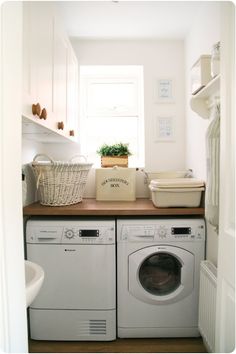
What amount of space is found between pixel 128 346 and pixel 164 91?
85.4 inches

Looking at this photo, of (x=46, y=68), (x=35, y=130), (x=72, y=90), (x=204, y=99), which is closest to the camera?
(x=46, y=68)

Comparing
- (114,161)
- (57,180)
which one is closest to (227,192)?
(57,180)

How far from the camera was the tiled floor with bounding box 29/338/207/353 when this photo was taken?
1.63 meters

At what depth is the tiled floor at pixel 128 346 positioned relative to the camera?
5.36ft

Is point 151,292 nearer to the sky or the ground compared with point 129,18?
nearer to the ground

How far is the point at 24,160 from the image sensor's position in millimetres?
1875

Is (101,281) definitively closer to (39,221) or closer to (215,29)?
(39,221)

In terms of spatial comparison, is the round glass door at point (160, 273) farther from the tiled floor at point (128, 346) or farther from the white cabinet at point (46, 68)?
the white cabinet at point (46, 68)

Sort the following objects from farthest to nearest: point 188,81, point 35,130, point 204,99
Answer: point 188,81, point 204,99, point 35,130

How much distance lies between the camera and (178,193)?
174 centimetres

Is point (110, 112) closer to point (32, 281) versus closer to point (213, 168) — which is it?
point (213, 168)

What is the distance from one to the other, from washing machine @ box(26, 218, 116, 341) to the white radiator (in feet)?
1.92

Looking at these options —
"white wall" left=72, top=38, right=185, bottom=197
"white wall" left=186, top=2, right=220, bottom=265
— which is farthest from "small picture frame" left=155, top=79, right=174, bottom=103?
"white wall" left=186, top=2, right=220, bottom=265

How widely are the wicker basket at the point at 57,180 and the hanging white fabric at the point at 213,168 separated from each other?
3.14 ft
